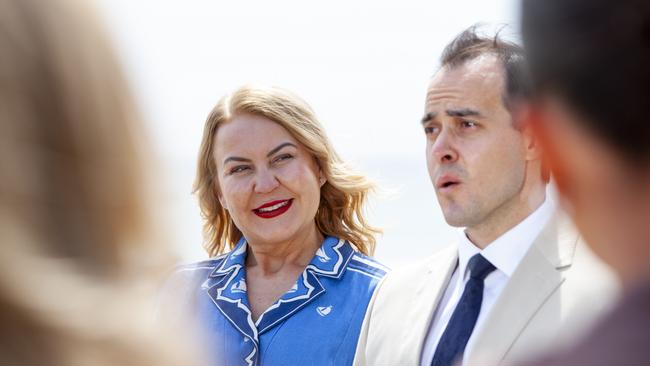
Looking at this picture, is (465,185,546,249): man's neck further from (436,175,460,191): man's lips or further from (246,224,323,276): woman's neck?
(246,224,323,276): woman's neck

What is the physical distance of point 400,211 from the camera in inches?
1027

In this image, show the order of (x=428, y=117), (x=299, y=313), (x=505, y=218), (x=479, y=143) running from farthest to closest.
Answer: (x=299, y=313) < (x=428, y=117) < (x=479, y=143) < (x=505, y=218)

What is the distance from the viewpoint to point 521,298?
2.83m

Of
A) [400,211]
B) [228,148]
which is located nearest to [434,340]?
[228,148]

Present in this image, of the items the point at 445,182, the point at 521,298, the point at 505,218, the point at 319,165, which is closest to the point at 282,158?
the point at 319,165

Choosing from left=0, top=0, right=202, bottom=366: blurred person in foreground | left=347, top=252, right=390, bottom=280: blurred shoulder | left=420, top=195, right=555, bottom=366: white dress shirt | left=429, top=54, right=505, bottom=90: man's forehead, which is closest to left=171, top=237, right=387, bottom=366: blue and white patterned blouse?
left=347, top=252, right=390, bottom=280: blurred shoulder

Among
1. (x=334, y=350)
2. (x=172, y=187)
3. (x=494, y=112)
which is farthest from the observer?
(x=334, y=350)

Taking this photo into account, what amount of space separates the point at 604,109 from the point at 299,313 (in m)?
2.87

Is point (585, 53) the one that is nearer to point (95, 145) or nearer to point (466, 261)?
point (95, 145)

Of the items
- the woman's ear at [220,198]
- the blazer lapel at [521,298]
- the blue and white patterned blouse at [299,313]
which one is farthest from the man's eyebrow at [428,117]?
the woman's ear at [220,198]

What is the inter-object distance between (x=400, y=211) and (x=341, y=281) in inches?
879

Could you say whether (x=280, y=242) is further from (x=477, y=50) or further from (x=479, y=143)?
(x=477, y=50)

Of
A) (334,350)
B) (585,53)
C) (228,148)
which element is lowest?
(334,350)

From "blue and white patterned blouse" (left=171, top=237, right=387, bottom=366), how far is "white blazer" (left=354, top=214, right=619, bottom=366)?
0.44m
